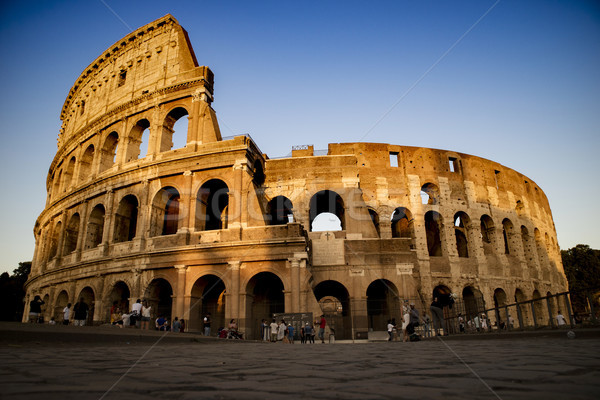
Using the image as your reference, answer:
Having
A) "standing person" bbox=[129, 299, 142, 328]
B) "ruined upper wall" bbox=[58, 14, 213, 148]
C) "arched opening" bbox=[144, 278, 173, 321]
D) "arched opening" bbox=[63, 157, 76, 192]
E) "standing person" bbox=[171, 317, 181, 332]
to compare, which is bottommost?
"standing person" bbox=[171, 317, 181, 332]

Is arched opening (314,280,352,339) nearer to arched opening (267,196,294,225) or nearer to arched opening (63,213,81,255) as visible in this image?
arched opening (267,196,294,225)

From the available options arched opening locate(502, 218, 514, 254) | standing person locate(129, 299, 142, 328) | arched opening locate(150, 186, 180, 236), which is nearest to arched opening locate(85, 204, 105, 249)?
arched opening locate(150, 186, 180, 236)

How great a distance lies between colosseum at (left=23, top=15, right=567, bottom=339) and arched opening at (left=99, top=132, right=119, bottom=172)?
70 millimetres

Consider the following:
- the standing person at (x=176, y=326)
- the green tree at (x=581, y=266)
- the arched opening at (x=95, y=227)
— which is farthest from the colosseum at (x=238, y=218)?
the green tree at (x=581, y=266)

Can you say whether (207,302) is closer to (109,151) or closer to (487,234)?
(109,151)

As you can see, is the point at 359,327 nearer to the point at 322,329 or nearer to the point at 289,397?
the point at 322,329

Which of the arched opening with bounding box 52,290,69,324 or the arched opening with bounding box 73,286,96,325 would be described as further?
the arched opening with bounding box 52,290,69,324

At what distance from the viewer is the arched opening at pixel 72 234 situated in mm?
23116

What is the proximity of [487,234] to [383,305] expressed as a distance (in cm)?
996

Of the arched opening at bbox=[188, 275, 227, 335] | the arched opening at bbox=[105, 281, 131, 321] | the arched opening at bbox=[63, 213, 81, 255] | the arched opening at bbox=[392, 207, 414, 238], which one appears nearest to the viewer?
the arched opening at bbox=[188, 275, 227, 335]

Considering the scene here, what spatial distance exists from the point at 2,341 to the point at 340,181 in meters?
16.9

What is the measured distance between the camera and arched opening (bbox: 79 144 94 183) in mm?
24270

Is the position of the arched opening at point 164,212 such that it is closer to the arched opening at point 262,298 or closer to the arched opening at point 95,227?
the arched opening at point 95,227

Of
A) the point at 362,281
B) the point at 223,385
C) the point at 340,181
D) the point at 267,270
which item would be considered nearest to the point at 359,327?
the point at 362,281
